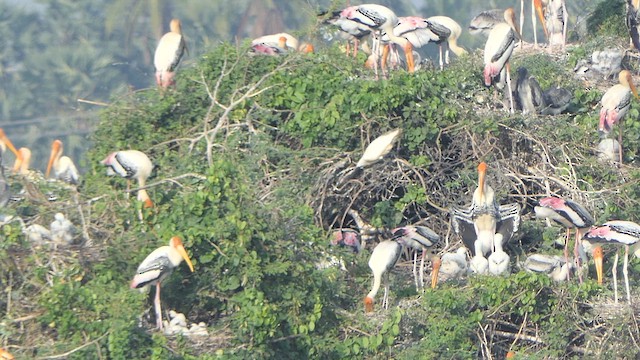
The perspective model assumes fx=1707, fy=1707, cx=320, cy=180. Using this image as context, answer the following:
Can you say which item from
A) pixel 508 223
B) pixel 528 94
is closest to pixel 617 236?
pixel 508 223

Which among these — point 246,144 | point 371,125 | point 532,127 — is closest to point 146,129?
point 246,144

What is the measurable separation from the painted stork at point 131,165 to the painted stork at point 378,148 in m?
1.48

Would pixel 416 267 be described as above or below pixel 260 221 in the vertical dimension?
below

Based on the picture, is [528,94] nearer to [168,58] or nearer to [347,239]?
[347,239]

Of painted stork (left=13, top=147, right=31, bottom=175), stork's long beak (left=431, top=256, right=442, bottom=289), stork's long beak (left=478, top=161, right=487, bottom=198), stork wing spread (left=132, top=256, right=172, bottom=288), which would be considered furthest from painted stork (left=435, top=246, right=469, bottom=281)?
painted stork (left=13, top=147, right=31, bottom=175)

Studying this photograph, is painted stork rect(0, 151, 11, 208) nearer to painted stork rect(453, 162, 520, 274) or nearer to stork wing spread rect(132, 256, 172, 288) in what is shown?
stork wing spread rect(132, 256, 172, 288)

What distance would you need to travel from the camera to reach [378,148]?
38.6 ft

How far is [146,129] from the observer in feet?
41.5

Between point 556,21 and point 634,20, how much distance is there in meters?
1.47

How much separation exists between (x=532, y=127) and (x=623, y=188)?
2.82 ft

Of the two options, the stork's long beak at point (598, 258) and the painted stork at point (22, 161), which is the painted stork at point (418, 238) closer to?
the stork's long beak at point (598, 258)

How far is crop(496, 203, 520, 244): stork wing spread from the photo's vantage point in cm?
1162

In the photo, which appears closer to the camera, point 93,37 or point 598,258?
point 598,258

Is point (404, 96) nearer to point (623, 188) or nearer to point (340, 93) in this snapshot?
point (340, 93)
